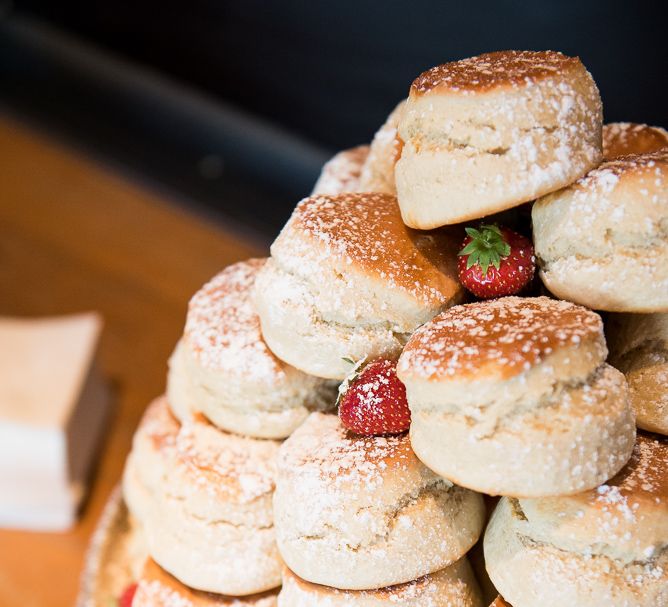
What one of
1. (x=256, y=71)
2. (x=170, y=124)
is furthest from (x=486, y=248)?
(x=170, y=124)

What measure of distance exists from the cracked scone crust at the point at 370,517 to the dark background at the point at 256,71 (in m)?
1.54

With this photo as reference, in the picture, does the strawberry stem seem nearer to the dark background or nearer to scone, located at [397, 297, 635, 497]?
scone, located at [397, 297, 635, 497]

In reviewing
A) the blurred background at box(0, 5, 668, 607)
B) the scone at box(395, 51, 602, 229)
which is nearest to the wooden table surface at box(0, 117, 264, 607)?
the blurred background at box(0, 5, 668, 607)

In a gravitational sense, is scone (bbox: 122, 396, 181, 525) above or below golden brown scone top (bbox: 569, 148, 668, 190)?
below

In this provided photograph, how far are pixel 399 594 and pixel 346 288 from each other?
0.36 meters

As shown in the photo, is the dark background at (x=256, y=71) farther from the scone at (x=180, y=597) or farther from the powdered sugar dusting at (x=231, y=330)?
the scone at (x=180, y=597)

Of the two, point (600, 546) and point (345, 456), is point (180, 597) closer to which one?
point (345, 456)

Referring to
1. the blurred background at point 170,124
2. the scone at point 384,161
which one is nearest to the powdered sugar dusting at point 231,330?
the scone at point 384,161

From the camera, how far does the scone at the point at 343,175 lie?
51.9 inches

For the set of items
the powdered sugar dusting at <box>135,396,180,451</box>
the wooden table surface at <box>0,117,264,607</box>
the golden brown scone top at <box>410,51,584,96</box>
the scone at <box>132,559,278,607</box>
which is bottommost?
the wooden table surface at <box>0,117,264,607</box>

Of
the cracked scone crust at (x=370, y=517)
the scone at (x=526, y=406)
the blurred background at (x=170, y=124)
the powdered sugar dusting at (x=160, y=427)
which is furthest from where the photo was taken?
the blurred background at (x=170, y=124)

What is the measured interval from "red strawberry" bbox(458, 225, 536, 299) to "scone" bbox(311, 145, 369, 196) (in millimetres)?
319

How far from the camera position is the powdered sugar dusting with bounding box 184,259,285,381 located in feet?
3.67

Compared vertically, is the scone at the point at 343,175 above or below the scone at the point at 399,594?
above
